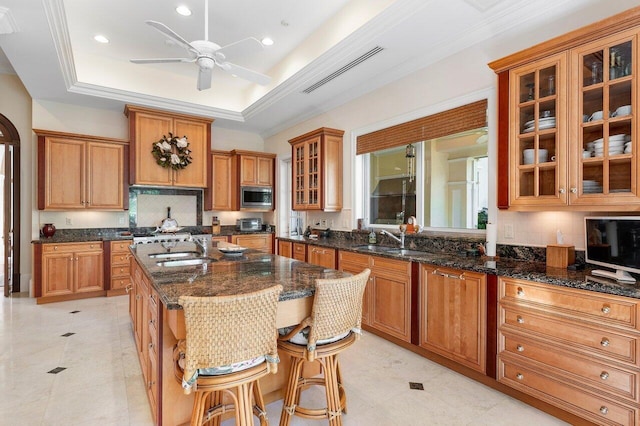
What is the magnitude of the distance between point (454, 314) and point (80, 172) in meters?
5.44

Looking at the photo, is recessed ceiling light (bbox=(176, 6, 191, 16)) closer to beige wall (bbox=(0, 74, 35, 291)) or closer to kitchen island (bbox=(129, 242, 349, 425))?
kitchen island (bbox=(129, 242, 349, 425))

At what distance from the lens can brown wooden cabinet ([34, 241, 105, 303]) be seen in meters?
4.58

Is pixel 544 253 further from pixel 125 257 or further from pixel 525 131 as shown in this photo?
pixel 125 257

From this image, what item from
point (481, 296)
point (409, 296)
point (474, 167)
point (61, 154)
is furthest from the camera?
point (61, 154)

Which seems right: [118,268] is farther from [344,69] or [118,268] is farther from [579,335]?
[579,335]

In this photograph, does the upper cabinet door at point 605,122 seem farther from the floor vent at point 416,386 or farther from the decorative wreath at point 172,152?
the decorative wreath at point 172,152

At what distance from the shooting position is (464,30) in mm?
3066

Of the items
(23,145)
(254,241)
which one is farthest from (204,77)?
(23,145)

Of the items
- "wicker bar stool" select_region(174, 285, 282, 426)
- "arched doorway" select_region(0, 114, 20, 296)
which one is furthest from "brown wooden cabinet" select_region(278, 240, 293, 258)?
"arched doorway" select_region(0, 114, 20, 296)

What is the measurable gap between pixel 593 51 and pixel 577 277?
1467 millimetres

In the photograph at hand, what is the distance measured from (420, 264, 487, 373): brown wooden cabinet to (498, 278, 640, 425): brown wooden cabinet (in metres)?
0.15

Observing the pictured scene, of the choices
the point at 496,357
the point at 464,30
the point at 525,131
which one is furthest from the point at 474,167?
the point at 496,357

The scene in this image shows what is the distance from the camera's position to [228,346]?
1439 millimetres

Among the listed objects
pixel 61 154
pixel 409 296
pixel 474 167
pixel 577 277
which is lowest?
pixel 409 296
